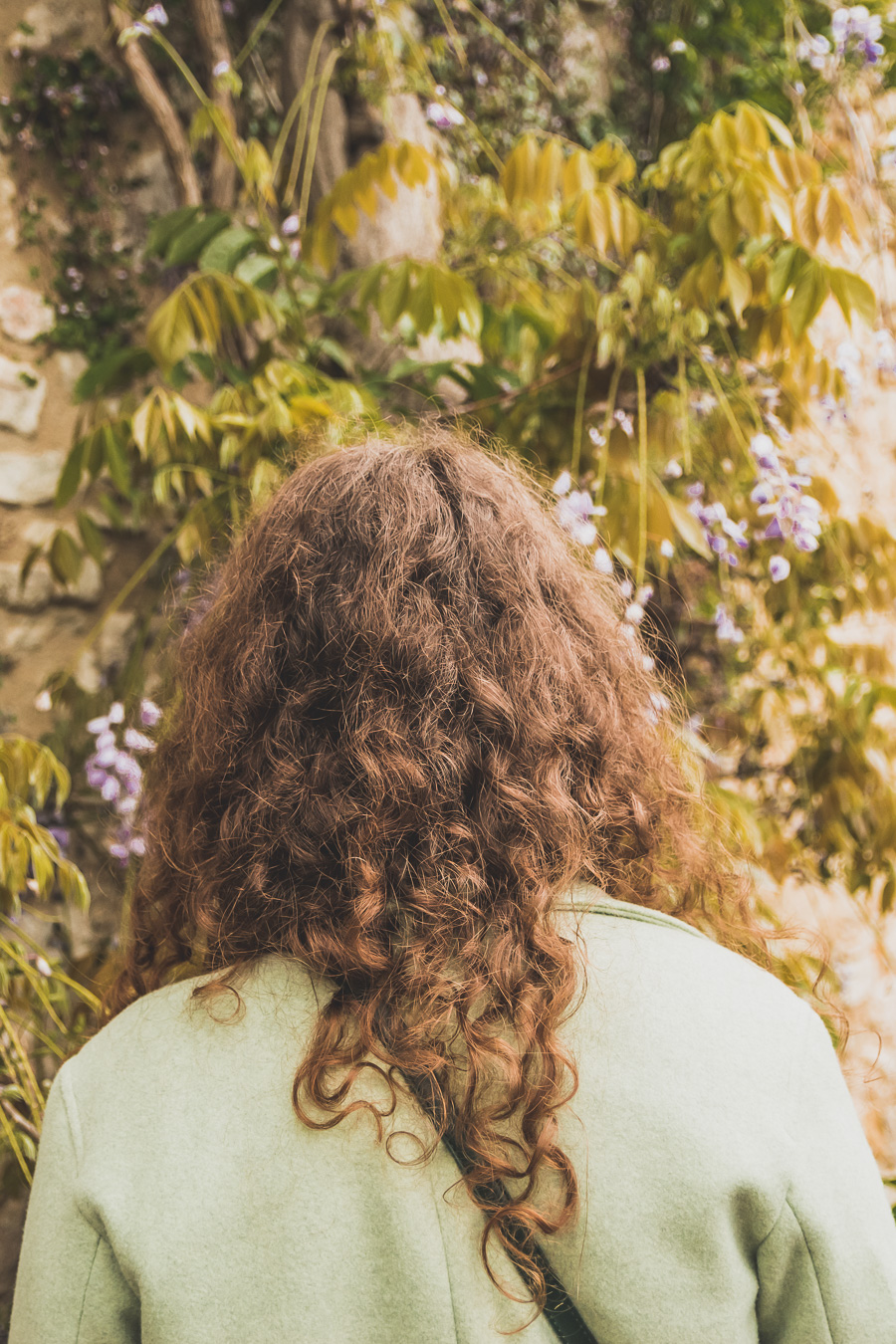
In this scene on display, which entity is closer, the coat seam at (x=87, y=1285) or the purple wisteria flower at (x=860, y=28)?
the coat seam at (x=87, y=1285)

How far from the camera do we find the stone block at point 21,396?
1679 mm

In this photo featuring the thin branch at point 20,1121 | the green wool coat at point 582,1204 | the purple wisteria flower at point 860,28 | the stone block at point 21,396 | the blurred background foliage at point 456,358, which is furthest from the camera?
the stone block at point 21,396

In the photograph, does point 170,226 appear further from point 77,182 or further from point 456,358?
point 456,358

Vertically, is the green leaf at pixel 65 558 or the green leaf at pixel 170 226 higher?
the green leaf at pixel 170 226

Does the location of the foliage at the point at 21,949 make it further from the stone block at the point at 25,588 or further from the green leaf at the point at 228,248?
the green leaf at the point at 228,248

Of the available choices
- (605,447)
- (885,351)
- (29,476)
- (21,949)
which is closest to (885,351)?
(885,351)

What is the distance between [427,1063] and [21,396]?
1.54 metres

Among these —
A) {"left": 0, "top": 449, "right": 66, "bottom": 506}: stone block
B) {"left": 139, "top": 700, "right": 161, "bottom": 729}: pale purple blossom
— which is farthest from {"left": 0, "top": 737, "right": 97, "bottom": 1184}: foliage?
{"left": 0, "top": 449, "right": 66, "bottom": 506}: stone block

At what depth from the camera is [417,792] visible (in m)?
0.70

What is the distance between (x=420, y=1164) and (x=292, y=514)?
521 millimetres

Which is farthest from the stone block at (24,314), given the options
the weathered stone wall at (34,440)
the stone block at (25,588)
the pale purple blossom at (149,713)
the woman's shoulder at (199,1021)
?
the woman's shoulder at (199,1021)

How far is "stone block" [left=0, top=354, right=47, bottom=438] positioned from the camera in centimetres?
168

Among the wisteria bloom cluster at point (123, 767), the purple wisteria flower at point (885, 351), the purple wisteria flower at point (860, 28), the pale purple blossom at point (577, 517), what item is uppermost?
the purple wisteria flower at point (860, 28)

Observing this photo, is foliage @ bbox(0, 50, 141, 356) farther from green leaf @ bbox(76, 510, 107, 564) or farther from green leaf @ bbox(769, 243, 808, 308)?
green leaf @ bbox(769, 243, 808, 308)
